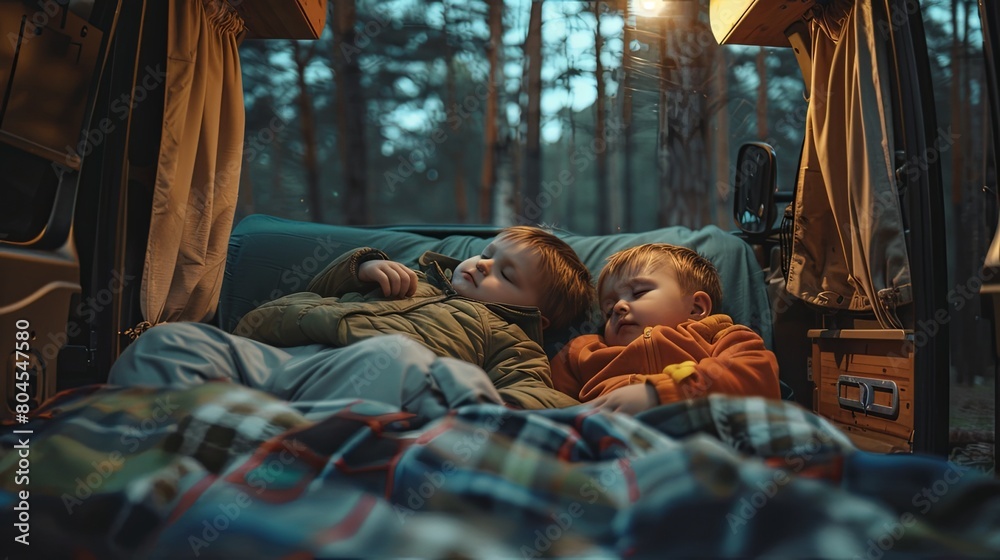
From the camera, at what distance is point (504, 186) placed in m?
5.34

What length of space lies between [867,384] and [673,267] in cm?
47

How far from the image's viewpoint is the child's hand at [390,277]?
4.91 ft

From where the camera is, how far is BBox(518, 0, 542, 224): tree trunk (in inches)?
185

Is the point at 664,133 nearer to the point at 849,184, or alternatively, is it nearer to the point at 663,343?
the point at 849,184

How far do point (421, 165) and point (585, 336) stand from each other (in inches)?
205

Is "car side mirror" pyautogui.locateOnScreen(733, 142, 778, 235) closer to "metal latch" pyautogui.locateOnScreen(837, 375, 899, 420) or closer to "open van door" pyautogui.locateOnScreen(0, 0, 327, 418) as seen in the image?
"metal latch" pyautogui.locateOnScreen(837, 375, 899, 420)

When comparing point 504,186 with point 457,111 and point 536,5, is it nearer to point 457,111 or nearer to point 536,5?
point 457,111

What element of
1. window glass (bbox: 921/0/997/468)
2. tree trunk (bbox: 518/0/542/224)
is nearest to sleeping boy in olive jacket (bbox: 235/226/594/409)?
tree trunk (bbox: 518/0/542/224)

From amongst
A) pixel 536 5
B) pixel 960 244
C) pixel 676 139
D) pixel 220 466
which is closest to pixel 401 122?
pixel 536 5

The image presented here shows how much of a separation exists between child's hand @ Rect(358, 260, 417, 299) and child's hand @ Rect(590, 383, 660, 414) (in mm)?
544

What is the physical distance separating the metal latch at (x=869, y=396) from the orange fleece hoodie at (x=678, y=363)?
20 centimetres

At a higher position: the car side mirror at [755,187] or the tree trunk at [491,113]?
the tree trunk at [491,113]

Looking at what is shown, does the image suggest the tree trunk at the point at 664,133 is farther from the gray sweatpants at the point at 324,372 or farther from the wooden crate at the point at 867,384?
the gray sweatpants at the point at 324,372

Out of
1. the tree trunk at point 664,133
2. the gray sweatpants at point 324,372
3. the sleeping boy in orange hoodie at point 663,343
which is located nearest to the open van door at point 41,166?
the gray sweatpants at point 324,372
